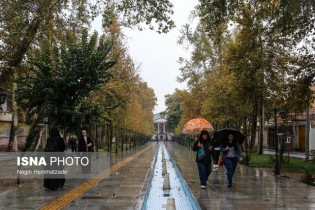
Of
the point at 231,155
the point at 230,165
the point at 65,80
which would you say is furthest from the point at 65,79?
the point at 230,165

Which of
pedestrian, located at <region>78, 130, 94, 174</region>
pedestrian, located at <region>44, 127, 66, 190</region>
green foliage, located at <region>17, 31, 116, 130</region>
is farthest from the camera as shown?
green foliage, located at <region>17, 31, 116, 130</region>

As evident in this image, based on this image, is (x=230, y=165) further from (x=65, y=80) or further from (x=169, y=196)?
(x=65, y=80)

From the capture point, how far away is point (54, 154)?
495 inches

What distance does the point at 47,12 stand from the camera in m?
14.0

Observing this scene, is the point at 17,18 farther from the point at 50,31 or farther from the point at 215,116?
the point at 215,116

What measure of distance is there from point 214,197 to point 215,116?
2091cm

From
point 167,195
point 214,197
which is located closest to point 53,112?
point 167,195

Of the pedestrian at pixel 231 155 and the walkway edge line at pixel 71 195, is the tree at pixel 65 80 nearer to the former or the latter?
the walkway edge line at pixel 71 195

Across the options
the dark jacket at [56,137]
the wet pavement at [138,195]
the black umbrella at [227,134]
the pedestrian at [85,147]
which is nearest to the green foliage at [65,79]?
the pedestrian at [85,147]

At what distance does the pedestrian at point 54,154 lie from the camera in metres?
12.0

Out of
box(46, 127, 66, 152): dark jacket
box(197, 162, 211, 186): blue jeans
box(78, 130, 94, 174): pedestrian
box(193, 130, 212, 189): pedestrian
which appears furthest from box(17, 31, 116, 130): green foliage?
box(197, 162, 211, 186): blue jeans

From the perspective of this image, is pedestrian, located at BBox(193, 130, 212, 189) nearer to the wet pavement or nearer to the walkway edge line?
the wet pavement

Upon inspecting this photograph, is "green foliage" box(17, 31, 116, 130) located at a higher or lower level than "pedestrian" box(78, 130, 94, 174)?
higher

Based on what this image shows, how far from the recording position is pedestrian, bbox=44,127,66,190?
12016 mm
